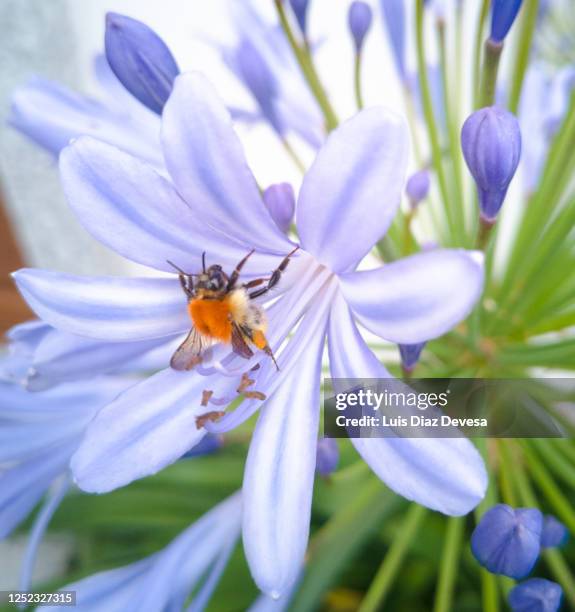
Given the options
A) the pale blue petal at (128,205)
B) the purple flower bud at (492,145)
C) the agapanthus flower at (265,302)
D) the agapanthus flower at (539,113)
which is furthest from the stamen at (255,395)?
the agapanthus flower at (539,113)

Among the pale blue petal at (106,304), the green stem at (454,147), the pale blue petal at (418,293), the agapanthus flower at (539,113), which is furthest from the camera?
the agapanthus flower at (539,113)

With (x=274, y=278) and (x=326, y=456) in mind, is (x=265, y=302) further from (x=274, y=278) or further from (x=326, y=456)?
(x=326, y=456)

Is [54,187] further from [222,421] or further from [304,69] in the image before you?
[222,421]

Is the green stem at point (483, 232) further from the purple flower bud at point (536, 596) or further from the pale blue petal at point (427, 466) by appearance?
the purple flower bud at point (536, 596)

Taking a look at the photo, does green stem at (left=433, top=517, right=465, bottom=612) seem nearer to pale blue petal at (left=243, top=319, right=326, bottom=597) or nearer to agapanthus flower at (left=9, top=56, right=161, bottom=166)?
pale blue petal at (left=243, top=319, right=326, bottom=597)

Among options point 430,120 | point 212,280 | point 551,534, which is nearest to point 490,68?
point 430,120

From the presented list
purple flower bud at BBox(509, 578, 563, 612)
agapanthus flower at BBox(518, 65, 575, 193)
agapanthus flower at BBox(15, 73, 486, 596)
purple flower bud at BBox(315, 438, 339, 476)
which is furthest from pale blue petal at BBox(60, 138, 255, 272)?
agapanthus flower at BBox(518, 65, 575, 193)
